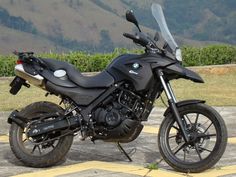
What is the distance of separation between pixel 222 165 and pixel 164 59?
1322 mm

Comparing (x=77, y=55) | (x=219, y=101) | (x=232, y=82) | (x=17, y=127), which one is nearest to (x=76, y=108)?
(x=17, y=127)

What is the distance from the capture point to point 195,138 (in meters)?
6.21

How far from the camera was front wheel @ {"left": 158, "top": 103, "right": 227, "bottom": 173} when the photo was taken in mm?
6086

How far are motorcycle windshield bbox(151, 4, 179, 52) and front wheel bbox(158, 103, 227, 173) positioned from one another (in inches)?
26.4

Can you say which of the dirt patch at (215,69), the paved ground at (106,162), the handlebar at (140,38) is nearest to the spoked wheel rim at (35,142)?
the paved ground at (106,162)

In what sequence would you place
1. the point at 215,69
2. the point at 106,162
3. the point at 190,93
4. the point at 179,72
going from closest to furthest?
1. the point at 179,72
2. the point at 106,162
3. the point at 190,93
4. the point at 215,69

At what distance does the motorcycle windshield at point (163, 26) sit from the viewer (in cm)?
637

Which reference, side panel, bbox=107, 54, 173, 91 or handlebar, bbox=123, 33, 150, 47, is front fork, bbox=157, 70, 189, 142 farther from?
handlebar, bbox=123, 33, 150, 47

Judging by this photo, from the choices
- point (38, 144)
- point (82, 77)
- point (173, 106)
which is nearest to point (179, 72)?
point (173, 106)

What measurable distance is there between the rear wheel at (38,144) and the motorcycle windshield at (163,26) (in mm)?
1364

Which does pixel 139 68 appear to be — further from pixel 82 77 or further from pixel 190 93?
pixel 190 93

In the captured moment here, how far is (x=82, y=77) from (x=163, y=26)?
103 cm

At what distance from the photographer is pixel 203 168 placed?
20.0ft

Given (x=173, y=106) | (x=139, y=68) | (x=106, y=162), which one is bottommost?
(x=106, y=162)
